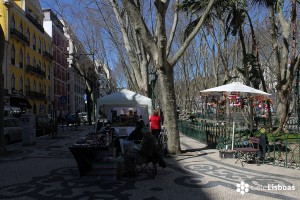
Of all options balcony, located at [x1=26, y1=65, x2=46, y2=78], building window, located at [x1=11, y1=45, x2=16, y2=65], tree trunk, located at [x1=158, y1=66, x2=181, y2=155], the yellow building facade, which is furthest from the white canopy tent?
balcony, located at [x1=26, y1=65, x2=46, y2=78]

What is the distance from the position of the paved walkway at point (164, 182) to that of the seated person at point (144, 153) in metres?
0.32

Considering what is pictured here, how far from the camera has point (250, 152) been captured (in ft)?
33.8

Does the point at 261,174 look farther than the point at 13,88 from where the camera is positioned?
No

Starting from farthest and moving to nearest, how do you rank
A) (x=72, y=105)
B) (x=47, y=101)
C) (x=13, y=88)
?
1. (x=72, y=105)
2. (x=47, y=101)
3. (x=13, y=88)

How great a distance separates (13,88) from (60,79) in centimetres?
2733

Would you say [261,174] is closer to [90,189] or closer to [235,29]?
[90,189]

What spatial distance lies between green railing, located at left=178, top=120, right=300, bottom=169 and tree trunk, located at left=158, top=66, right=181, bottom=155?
2068mm

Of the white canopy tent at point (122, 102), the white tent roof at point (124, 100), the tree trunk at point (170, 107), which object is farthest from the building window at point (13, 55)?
the tree trunk at point (170, 107)

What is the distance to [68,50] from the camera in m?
73.9

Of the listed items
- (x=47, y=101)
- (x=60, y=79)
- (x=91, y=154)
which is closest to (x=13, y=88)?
(x=47, y=101)

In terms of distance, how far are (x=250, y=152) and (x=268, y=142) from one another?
1.16 m

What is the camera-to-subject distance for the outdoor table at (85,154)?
330 inches

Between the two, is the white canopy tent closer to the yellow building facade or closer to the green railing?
the green railing

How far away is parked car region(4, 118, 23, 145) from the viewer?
1770cm
